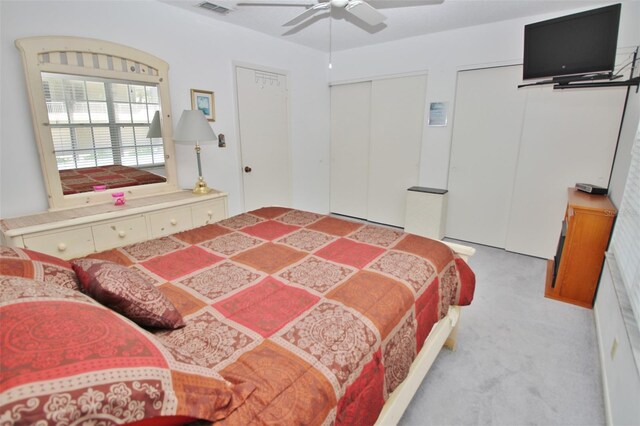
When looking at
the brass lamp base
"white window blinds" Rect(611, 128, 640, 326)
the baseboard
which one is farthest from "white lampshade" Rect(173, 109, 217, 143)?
the baseboard

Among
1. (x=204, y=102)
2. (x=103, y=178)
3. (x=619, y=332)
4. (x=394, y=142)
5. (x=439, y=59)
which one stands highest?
(x=439, y=59)

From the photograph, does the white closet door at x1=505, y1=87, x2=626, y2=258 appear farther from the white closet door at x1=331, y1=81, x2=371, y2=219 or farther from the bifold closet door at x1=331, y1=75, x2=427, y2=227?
the white closet door at x1=331, y1=81, x2=371, y2=219

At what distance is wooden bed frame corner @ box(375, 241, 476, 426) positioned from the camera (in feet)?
4.47

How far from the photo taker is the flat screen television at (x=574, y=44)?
220 centimetres

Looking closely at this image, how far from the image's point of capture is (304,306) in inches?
51.3

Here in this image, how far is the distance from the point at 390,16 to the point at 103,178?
3.00 meters

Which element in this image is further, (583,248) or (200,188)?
(200,188)

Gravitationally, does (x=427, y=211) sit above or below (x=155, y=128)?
below

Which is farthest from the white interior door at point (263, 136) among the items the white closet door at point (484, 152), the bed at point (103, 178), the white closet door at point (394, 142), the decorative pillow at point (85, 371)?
the decorative pillow at point (85, 371)

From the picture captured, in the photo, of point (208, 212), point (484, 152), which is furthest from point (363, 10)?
point (484, 152)

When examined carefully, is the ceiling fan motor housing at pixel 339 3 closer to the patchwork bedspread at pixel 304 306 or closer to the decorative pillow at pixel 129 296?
the patchwork bedspread at pixel 304 306

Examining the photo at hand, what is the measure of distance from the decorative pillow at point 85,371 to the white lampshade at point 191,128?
2.08 meters

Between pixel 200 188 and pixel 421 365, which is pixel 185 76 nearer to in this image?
pixel 200 188

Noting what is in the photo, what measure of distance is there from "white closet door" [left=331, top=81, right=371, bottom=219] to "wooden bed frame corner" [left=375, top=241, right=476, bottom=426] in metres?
2.79
